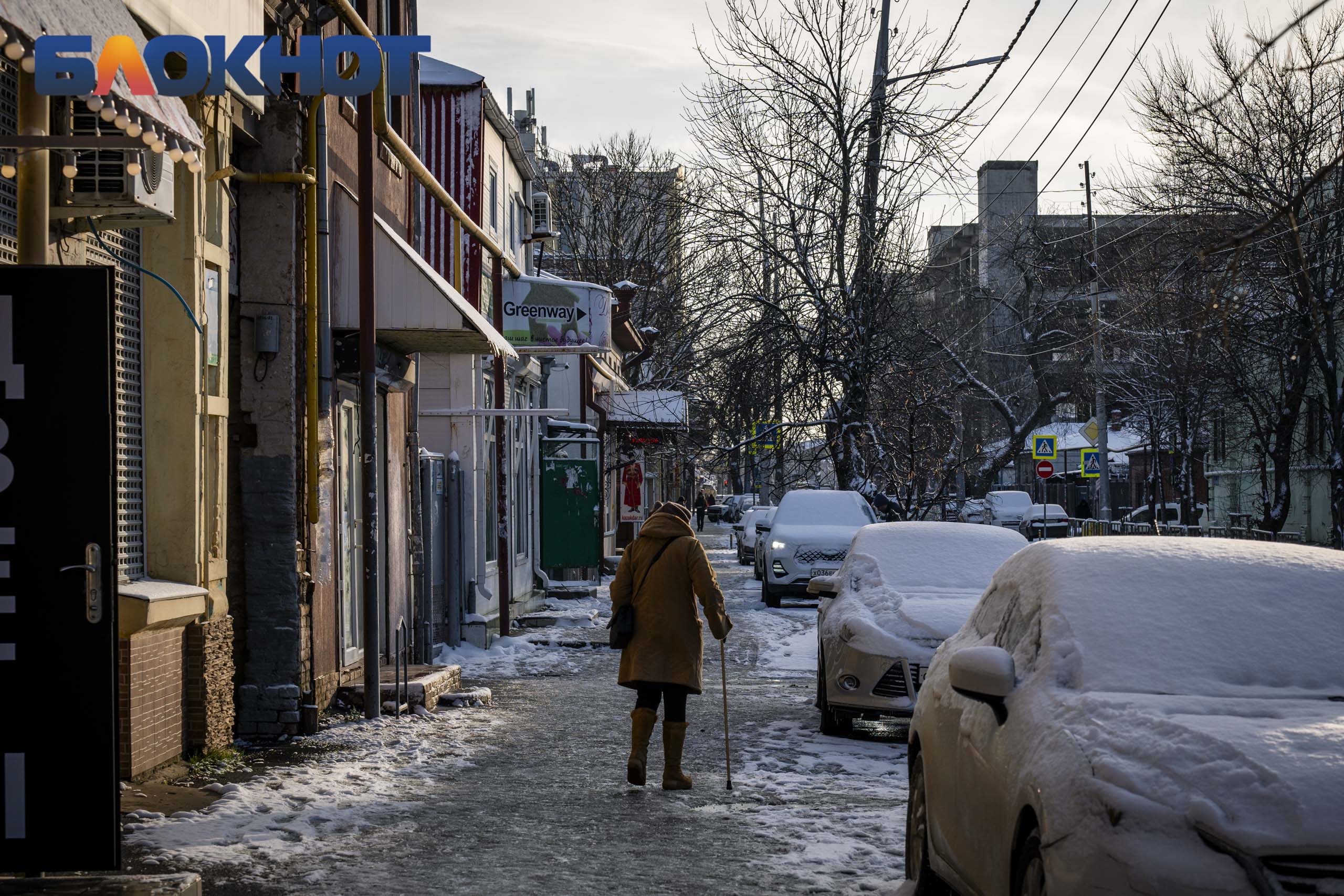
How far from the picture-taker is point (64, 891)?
5176 millimetres

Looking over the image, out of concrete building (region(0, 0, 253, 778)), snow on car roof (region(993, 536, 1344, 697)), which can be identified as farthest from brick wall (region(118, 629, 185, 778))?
snow on car roof (region(993, 536, 1344, 697))

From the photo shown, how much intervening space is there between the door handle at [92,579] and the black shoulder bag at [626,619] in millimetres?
3867

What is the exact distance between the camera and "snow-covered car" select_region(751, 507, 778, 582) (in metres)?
29.8

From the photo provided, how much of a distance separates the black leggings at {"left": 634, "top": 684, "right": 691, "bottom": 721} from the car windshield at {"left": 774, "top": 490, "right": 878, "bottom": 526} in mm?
15423

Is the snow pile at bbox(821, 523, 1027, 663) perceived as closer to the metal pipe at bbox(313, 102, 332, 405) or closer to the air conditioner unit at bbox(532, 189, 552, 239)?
the metal pipe at bbox(313, 102, 332, 405)

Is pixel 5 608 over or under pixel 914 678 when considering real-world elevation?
over

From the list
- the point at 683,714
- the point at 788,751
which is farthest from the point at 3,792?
the point at 788,751

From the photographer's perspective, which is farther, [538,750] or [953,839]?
[538,750]

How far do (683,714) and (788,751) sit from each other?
1591mm

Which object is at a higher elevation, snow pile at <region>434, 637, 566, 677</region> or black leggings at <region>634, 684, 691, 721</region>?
black leggings at <region>634, 684, 691, 721</region>

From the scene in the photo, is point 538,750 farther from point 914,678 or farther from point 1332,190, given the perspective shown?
point 1332,190

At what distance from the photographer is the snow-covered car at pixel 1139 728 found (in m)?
3.91

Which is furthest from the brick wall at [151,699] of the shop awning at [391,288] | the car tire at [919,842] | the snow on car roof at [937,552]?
the snow on car roof at [937,552]

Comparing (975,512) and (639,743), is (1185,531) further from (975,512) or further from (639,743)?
(639,743)
